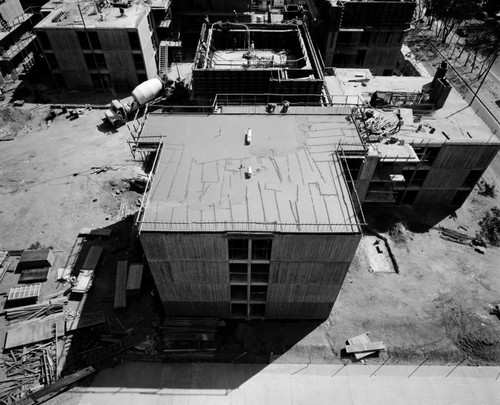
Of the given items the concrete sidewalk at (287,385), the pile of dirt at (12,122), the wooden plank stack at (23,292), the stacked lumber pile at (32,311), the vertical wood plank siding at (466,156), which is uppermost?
the vertical wood plank siding at (466,156)

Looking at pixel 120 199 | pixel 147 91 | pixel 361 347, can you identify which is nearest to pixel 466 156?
pixel 361 347

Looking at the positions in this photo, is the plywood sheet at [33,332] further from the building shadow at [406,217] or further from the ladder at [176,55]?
the ladder at [176,55]

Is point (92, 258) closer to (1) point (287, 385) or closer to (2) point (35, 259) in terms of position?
(2) point (35, 259)

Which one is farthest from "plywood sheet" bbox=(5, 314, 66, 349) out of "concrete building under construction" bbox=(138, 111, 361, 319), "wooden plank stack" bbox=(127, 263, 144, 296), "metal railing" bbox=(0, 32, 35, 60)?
"metal railing" bbox=(0, 32, 35, 60)

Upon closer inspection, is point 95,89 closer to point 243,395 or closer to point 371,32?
point 371,32

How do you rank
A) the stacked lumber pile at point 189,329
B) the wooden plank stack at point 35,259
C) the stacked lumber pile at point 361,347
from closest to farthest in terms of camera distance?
the stacked lumber pile at point 361,347, the stacked lumber pile at point 189,329, the wooden plank stack at point 35,259

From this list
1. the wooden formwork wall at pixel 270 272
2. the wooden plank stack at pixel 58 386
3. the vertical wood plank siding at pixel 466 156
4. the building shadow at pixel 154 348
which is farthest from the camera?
the vertical wood plank siding at pixel 466 156

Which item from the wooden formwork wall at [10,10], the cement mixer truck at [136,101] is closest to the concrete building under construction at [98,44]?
the cement mixer truck at [136,101]
